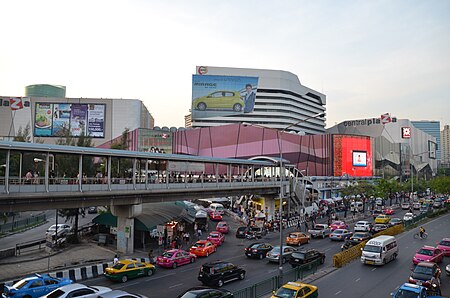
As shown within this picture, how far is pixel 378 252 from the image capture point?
87.4ft

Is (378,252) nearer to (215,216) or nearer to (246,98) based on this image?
(215,216)

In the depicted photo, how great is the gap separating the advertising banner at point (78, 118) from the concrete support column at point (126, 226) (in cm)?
9944

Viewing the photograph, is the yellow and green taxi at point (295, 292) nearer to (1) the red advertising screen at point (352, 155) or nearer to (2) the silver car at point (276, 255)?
(2) the silver car at point (276, 255)

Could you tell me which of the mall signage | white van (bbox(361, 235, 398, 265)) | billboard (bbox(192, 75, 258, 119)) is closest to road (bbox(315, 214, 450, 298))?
white van (bbox(361, 235, 398, 265))

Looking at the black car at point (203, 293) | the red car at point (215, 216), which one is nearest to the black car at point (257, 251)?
the black car at point (203, 293)

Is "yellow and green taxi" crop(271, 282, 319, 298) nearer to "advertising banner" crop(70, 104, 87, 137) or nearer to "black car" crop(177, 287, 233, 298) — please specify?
"black car" crop(177, 287, 233, 298)

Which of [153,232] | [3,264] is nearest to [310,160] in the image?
[153,232]

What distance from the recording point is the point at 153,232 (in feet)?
124

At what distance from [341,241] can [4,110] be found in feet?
420

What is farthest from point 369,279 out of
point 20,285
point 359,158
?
point 359,158

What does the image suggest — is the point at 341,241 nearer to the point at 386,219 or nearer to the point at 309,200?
the point at 386,219

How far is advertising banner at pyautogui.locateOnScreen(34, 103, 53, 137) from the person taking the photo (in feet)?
416

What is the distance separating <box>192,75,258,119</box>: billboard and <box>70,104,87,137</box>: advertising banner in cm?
4542

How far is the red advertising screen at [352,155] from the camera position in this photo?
9975 cm
